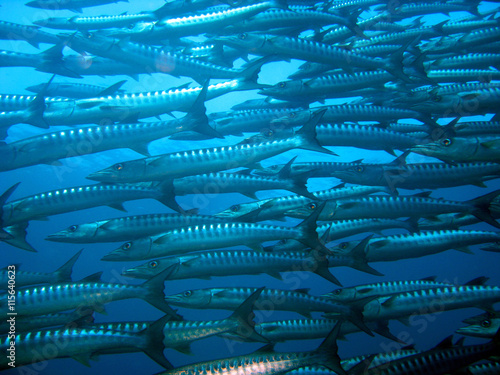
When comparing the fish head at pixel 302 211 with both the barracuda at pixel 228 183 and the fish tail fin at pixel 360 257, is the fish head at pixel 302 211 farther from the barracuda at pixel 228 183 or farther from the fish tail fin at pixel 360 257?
the fish tail fin at pixel 360 257

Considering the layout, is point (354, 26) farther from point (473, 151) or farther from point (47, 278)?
point (47, 278)

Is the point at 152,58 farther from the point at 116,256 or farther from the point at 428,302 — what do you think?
the point at 428,302

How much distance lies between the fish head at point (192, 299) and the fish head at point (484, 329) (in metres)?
4.06

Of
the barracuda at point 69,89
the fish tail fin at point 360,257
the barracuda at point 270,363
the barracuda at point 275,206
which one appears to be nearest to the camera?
the barracuda at point 270,363

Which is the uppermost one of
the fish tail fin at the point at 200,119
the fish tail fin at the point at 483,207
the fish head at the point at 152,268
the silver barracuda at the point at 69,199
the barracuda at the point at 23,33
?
the barracuda at the point at 23,33

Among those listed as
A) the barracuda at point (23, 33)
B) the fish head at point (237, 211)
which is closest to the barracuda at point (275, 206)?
the fish head at point (237, 211)

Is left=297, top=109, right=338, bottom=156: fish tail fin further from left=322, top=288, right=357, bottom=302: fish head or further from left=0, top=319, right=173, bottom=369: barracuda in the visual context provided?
left=0, top=319, right=173, bottom=369: barracuda

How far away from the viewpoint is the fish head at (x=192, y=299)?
16.8 ft

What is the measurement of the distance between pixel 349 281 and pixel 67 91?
30.6m

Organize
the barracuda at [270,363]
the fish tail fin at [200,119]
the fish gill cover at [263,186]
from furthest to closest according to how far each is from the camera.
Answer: the fish tail fin at [200,119] → the fish gill cover at [263,186] → the barracuda at [270,363]

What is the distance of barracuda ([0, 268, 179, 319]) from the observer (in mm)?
4477

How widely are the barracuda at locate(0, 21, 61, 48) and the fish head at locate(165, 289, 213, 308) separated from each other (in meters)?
6.26

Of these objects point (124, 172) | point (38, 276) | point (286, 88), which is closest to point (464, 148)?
point (286, 88)

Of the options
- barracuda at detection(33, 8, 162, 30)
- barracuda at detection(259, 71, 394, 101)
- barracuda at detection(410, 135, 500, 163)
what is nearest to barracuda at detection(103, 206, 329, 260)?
barracuda at detection(410, 135, 500, 163)
